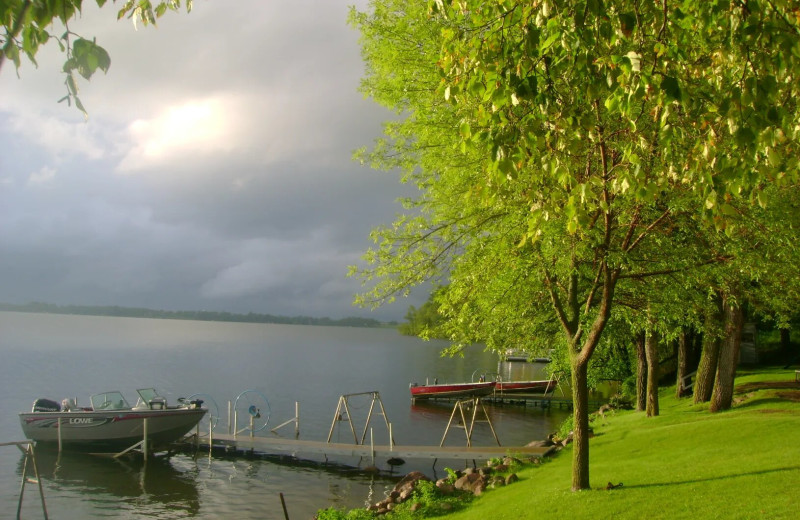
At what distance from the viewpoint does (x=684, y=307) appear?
46.4ft

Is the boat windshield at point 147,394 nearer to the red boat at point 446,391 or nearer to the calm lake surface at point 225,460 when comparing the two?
the calm lake surface at point 225,460

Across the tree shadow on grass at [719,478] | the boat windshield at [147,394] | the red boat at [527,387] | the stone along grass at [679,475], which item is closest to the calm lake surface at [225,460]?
the boat windshield at [147,394]

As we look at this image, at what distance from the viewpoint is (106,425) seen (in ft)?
88.7

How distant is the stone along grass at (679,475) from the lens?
9.77m

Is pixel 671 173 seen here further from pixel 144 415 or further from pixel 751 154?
pixel 144 415

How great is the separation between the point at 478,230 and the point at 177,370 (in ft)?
211

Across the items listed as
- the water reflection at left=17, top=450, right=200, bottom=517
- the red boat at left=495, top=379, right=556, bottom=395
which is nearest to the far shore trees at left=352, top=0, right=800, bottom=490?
the water reflection at left=17, top=450, right=200, bottom=517

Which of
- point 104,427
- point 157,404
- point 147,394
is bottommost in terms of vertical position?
point 104,427

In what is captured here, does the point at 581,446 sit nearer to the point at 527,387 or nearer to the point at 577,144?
the point at 577,144

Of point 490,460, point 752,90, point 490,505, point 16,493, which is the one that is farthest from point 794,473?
point 16,493

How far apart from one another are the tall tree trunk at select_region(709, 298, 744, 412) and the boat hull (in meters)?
21.9

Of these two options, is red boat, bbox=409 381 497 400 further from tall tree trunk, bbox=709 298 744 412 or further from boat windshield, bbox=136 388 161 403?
tall tree trunk, bbox=709 298 744 412

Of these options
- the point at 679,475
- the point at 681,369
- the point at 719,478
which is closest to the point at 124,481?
the point at 679,475

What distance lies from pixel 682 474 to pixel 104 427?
24.0 m
